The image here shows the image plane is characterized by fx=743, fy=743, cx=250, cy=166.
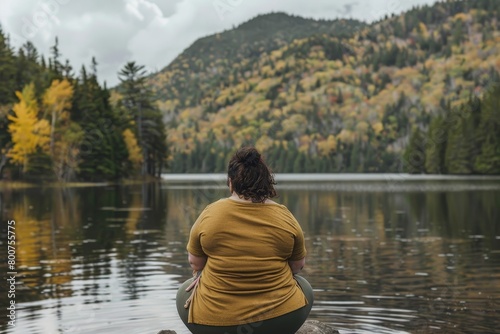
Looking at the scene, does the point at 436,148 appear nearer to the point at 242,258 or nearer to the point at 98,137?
the point at 98,137

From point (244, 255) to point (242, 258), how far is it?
1.3 inches

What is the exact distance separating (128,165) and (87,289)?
87.3m

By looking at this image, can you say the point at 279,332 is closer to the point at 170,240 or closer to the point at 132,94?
the point at 170,240

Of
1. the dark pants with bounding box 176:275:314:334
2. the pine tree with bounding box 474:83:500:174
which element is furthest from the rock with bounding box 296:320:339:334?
the pine tree with bounding box 474:83:500:174

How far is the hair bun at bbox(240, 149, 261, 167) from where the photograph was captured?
6578 mm

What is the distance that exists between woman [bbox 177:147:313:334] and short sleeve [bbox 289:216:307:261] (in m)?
0.02

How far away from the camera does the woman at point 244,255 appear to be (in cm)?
652

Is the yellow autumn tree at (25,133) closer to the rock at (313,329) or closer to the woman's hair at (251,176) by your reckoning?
the rock at (313,329)

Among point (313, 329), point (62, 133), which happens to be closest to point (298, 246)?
point (313, 329)

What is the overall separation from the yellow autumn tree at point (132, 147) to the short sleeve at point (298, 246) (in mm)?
92192

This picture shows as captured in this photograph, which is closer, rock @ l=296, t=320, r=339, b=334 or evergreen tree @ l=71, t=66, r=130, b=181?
rock @ l=296, t=320, r=339, b=334

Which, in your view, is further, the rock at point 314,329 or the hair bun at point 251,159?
the rock at point 314,329

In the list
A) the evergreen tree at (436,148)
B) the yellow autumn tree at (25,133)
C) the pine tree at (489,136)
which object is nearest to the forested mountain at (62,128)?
the yellow autumn tree at (25,133)

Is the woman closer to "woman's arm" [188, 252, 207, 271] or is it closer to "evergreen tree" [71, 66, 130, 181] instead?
"woman's arm" [188, 252, 207, 271]
